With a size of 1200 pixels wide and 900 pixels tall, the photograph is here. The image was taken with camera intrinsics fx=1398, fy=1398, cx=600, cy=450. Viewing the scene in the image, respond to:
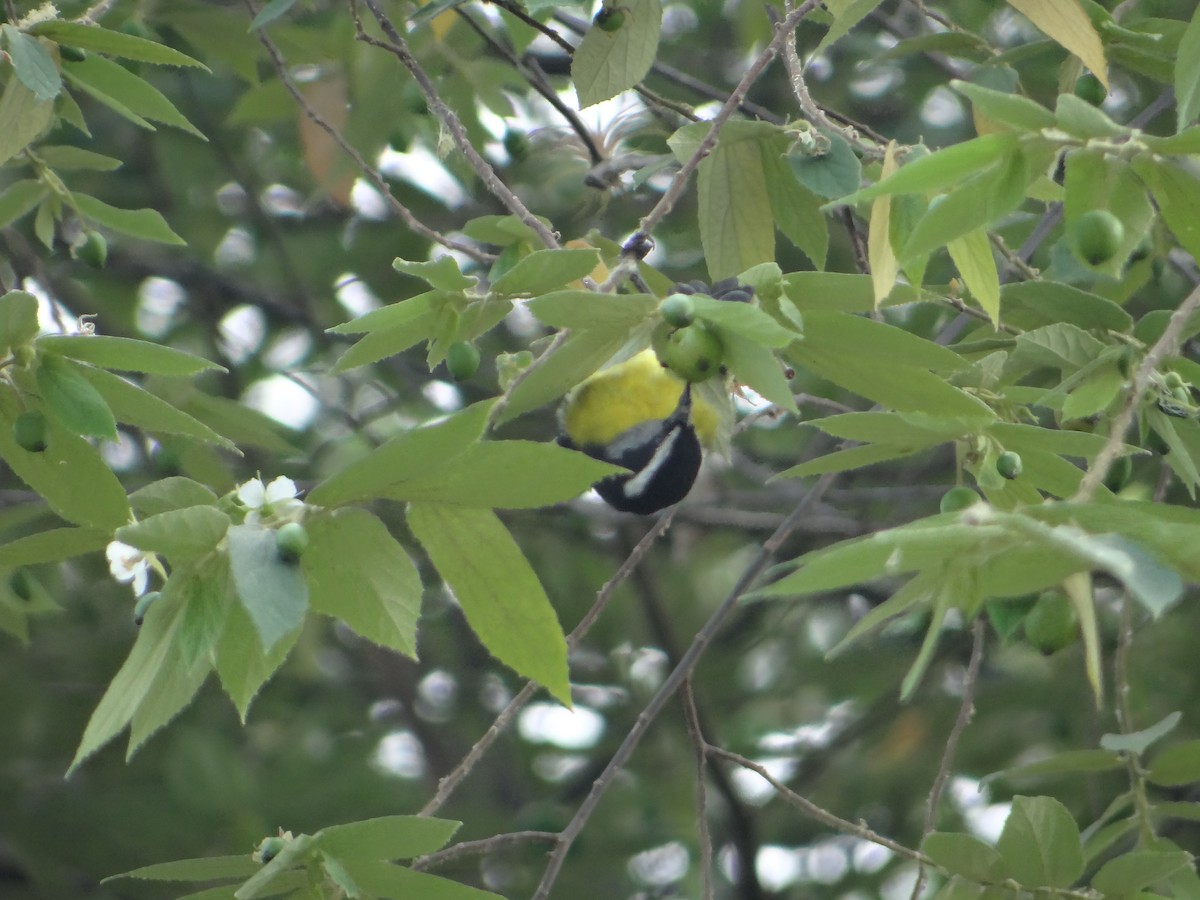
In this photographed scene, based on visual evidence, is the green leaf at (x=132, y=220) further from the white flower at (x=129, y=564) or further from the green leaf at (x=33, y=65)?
the white flower at (x=129, y=564)

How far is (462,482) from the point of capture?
1236 mm

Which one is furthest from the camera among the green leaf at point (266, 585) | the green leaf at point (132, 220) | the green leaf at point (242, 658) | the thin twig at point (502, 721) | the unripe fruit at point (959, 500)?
Result: the green leaf at point (132, 220)

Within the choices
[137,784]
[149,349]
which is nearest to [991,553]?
[149,349]

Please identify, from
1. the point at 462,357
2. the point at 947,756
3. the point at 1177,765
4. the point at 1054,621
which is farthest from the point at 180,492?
the point at 1177,765

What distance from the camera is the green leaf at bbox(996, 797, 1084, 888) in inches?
59.7

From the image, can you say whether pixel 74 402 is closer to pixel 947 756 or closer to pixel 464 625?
pixel 947 756

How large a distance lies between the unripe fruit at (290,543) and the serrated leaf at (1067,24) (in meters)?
1.02

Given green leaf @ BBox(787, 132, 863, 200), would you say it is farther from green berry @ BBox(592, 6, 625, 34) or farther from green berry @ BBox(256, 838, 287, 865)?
green berry @ BBox(256, 838, 287, 865)

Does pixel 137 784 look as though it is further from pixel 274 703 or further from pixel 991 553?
pixel 991 553

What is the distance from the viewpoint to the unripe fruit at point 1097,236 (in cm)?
126

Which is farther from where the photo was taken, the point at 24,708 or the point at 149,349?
the point at 24,708

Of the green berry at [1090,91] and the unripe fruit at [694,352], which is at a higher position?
the unripe fruit at [694,352]

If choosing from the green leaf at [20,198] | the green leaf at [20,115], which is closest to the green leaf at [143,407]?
the green leaf at [20,115]

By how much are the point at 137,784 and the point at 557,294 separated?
2.46m
